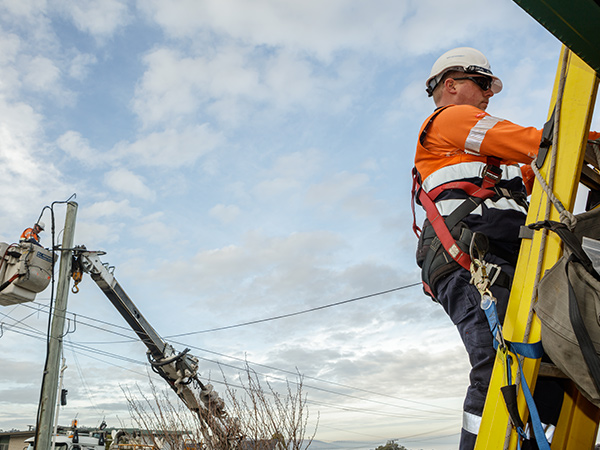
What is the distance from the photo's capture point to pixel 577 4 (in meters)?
1.18

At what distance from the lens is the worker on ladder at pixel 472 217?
2010mm

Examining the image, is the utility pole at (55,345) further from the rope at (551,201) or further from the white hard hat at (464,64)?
the rope at (551,201)

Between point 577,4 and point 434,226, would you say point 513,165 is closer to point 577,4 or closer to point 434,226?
point 434,226

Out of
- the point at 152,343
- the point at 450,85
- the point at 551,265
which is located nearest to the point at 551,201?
the point at 551,265

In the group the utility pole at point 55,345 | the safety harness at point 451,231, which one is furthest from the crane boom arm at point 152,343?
the safety harness at point 451,231

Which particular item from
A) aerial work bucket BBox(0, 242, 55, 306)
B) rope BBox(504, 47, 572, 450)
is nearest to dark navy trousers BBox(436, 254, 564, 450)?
rope BBox(504, 47, 572, 450)

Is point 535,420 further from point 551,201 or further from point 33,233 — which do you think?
point 33,233

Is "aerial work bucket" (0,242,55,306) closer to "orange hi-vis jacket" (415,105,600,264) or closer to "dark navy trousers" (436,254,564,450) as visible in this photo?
"orange hi-vis jacket" (415,105,600,264)

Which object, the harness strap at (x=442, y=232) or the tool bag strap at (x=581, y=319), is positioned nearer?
the tool bag strap at (x=581, y=319)

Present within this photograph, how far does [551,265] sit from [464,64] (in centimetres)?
132

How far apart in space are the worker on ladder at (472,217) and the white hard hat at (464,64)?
48 mm

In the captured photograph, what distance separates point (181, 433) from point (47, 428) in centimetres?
587

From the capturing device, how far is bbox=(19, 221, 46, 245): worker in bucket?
11.4 metres

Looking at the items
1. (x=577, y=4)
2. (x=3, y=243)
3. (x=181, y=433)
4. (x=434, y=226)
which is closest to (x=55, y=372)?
(x=3, y=243)
